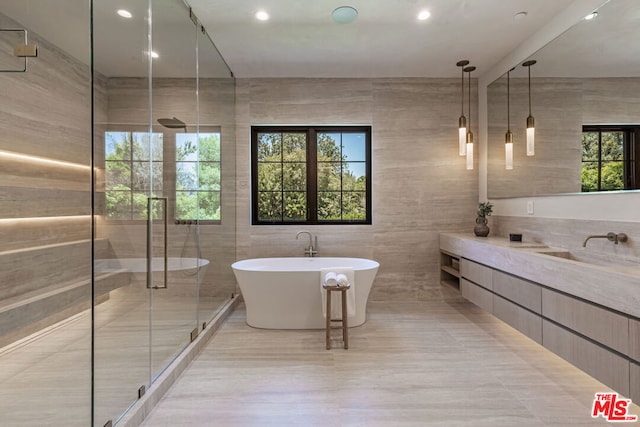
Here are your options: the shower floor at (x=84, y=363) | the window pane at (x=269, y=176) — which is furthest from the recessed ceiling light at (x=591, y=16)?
the shower floor at (x=84, y=363)

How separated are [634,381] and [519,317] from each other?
910mm

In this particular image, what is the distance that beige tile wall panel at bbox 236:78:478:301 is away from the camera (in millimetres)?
3967

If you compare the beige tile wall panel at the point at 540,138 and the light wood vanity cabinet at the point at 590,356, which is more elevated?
the beige tile wall panel at the point at 540,138

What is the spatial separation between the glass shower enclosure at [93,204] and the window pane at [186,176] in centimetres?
2

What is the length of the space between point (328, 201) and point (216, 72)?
186cm

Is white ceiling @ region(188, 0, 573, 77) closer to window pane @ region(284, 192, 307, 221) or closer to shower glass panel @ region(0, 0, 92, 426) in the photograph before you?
shower glass panel @ region(0, 0, 92, 426)

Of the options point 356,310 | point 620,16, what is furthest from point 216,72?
point 620,16

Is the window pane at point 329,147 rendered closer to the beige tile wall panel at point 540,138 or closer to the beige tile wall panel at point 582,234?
the beige tile wall panel at point 540,138

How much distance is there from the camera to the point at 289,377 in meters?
2.33

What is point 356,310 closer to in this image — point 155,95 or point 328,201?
point 328,201

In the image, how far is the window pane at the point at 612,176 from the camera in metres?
2.26

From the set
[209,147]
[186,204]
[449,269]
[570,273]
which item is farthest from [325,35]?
[449,269]

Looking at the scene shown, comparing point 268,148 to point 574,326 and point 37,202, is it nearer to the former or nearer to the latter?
point 37,202

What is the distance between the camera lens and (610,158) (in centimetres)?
231
